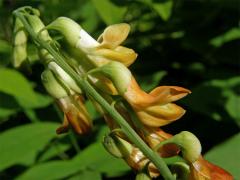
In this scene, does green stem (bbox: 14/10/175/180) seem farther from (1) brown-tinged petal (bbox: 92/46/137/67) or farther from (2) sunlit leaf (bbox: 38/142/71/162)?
(2) sunlit leaf (bbox: 38/142/71/162)

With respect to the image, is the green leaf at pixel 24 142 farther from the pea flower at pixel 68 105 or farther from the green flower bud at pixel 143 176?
the green flower bud at pixel 143 176

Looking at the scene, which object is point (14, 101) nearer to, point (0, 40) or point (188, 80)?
point (0, 40)

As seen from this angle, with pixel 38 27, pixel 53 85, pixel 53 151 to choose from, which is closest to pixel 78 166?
pixel 53 151

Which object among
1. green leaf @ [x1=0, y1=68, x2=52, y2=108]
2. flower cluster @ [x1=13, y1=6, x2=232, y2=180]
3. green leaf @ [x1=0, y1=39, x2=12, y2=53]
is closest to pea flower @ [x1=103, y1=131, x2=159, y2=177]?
flower cluster @ [x1=13, y1=6, x2=232, y2=180]

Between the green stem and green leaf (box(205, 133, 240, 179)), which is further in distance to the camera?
green leaf (box(205, 133, 240, 179))

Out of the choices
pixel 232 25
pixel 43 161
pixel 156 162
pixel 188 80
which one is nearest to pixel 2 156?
pixel 43 161

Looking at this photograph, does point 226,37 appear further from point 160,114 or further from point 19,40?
point 160,114
